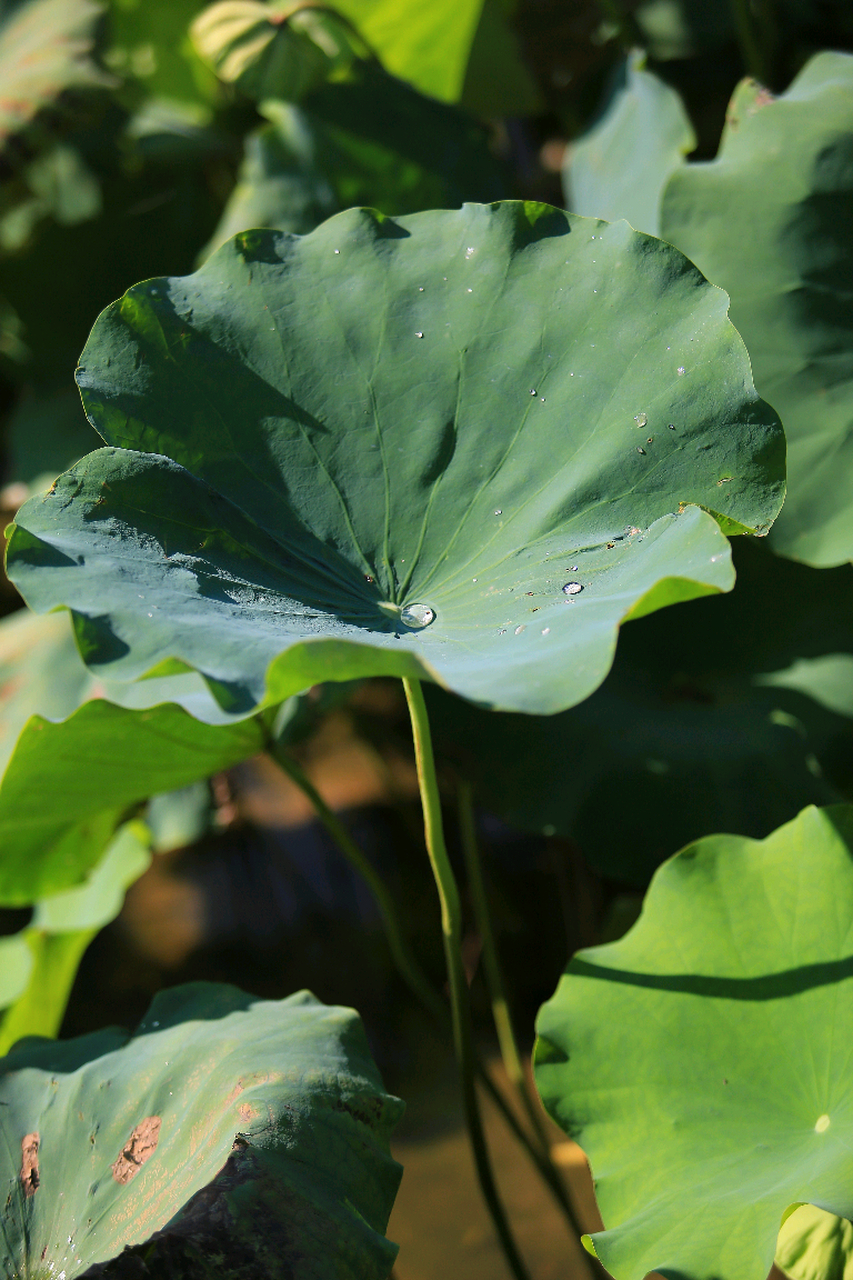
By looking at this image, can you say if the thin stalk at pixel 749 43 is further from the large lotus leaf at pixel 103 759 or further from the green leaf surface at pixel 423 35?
the large lotus leaf at pixel 103 759

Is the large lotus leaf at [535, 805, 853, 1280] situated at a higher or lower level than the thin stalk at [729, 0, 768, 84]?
lower

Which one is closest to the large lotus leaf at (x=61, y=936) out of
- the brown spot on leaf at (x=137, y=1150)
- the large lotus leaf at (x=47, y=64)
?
the brown spot on leaf at (x=137, y=1150)

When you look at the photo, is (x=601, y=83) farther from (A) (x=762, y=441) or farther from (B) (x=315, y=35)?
(A) (x=762, y=441)

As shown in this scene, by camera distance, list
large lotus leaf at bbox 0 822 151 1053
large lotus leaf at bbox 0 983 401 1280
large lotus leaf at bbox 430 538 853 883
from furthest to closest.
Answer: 1. large lotus leaf at bbox 0 822 151 1053
2. large lotus leaf at bbox 430 538 853 883
3. large lotus leaf at bbox 0 983 401 1280

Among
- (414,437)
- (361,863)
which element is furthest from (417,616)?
(361,863)

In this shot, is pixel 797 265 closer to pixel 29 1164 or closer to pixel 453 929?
pixel 453 929

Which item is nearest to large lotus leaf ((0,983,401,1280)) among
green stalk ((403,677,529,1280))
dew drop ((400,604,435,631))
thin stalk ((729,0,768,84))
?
green stalk ((403,677,529,1280))

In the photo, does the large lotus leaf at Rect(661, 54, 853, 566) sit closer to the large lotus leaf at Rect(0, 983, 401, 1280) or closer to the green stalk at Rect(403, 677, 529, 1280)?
the green stalk at Rect(403, 677, 529, 1280)
